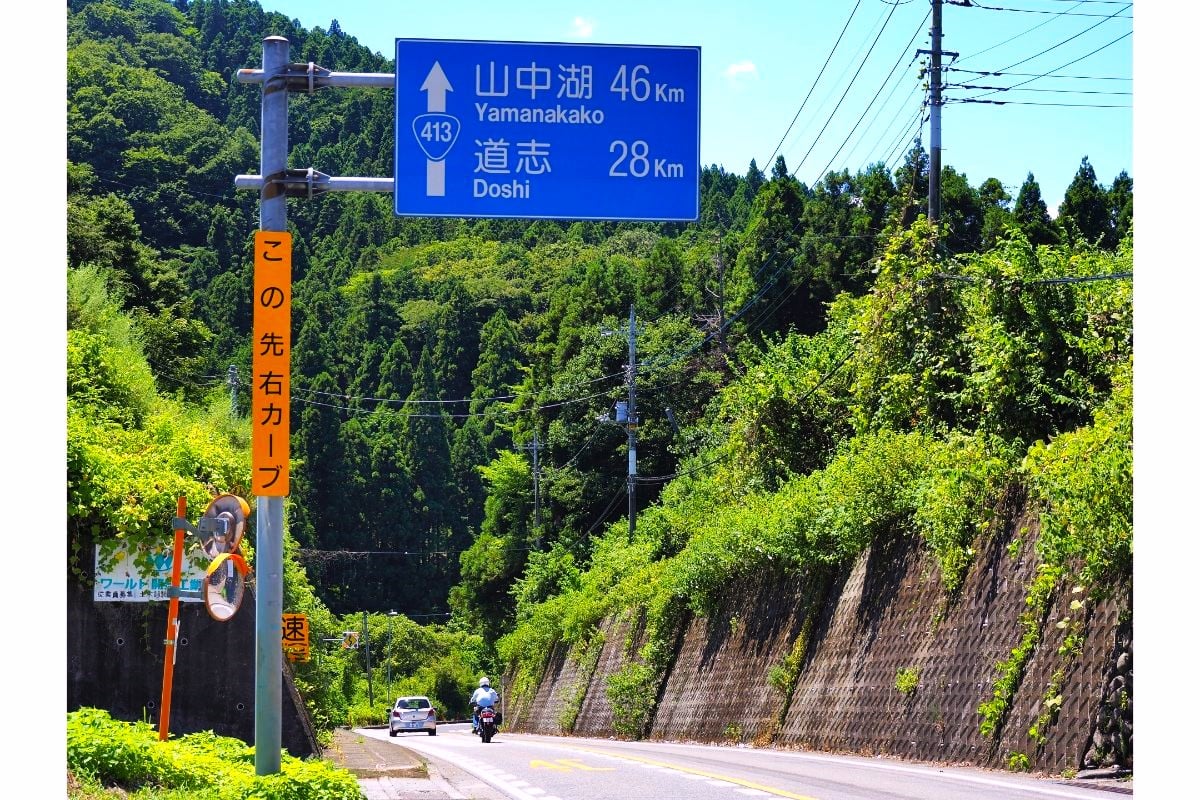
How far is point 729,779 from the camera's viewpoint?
15.8 meters

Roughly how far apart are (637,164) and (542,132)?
0.80 meters

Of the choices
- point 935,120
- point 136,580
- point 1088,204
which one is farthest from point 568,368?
point 136,580

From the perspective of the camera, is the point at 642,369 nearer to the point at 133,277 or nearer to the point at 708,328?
the point at 708,328

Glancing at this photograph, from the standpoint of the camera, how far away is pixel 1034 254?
22203mm

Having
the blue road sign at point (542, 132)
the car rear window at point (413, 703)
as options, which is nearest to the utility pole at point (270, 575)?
the blue road sign at point (542, 132)

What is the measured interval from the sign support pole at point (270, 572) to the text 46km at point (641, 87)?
2.58 metres

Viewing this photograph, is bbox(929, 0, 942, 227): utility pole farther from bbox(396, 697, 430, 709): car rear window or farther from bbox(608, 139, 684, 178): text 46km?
bbox(396, 697, 430, 709): car rear window

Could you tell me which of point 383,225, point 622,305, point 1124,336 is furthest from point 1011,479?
point 383,225

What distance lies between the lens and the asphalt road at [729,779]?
539 inches

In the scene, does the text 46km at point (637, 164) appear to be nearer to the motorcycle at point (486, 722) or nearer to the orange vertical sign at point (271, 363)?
the orange vertical sign at point (271, 363)

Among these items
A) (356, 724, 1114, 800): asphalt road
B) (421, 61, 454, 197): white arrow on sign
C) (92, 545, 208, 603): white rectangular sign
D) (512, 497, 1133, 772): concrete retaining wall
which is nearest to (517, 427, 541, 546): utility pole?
(512, 497, 1133, 772): concrete retaining wall

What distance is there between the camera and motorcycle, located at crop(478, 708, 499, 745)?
31.5 meters

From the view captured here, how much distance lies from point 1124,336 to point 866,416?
8.72m

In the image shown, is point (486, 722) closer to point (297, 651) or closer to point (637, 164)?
point (297, 651)
